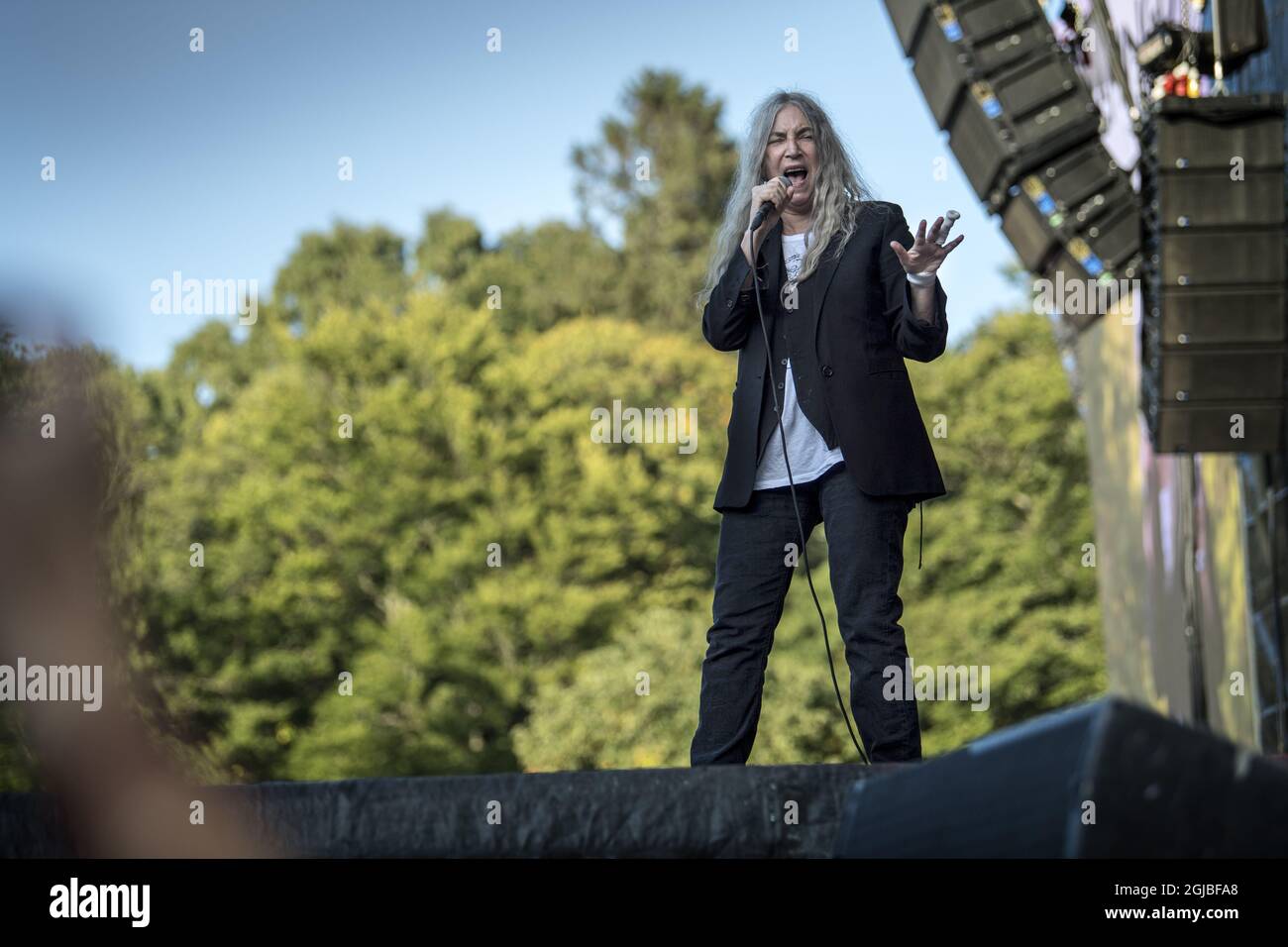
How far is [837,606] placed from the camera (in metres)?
3.05

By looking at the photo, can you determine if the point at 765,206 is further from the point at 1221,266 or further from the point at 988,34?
the point at 988,34

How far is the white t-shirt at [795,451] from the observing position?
10.1 ft

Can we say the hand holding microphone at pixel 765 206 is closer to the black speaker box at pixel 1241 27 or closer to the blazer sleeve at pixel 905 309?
the blazer sleeve at pixel 905 309

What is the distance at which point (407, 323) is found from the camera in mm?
27703

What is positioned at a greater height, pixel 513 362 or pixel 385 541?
pixel 513 362

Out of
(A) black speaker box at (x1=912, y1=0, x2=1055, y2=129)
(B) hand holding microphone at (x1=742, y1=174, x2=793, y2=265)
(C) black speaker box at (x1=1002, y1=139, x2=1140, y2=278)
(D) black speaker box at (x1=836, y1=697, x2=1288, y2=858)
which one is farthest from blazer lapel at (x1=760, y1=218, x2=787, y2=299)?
(A) black speaker box at (x1=912, y1=0, x2=1055, y2=129)

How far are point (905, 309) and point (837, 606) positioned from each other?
0.61 meters

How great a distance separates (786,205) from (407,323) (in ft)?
81.9

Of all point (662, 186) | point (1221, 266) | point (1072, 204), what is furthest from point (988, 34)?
point (662, 186)

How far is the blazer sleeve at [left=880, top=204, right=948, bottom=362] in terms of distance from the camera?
299cm

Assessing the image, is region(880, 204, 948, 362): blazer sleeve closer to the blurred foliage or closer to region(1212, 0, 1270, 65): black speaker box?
region(1212, 0, 1270, 65): black speaker box

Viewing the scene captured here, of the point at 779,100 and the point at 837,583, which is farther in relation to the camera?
the point at 779,100
